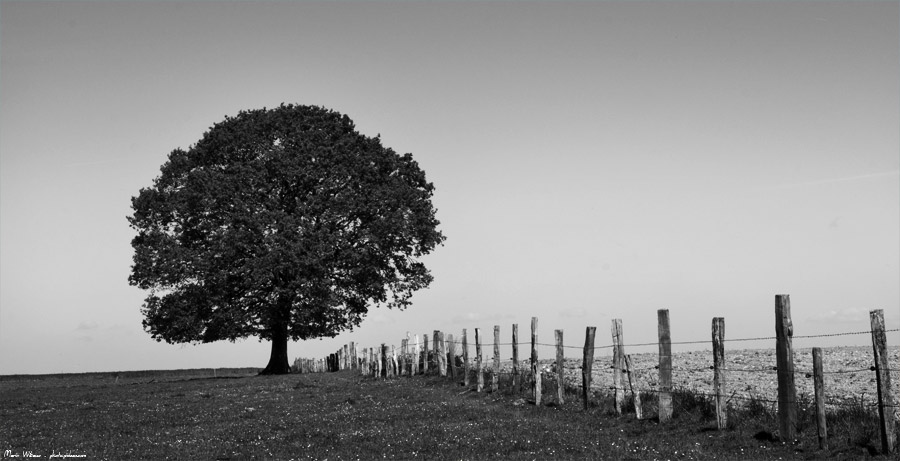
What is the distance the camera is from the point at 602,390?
2592 centimetres

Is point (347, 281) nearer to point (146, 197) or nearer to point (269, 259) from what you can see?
point (269, 259)

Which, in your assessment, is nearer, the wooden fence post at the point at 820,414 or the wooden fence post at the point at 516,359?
the wooden fence post at the point at 820,414

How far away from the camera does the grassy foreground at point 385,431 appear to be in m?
16.7

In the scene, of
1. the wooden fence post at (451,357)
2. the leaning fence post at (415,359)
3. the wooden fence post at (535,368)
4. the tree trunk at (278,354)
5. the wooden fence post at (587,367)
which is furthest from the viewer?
the tree trunk at (278,354)

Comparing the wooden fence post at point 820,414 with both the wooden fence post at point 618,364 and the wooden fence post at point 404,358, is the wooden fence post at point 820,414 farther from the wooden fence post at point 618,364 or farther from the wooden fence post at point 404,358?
the wooden fence post at point 404,358

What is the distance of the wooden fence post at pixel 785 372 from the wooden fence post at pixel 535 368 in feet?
29.6

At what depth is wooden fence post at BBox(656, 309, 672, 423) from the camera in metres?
20.0

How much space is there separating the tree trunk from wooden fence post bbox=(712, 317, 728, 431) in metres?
36.2

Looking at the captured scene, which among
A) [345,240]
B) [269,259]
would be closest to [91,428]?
[269,259]

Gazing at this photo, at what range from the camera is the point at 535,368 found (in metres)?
25.7

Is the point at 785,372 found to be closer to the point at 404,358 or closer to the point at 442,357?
the point at 442,357

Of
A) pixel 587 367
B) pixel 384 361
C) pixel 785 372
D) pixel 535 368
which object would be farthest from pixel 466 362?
pixel 785 372

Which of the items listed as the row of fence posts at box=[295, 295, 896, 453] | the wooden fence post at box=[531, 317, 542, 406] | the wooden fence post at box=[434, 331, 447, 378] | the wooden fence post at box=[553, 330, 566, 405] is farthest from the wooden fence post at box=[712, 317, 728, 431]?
A: the wooden fence post at box=[434, 331, 447, 378]

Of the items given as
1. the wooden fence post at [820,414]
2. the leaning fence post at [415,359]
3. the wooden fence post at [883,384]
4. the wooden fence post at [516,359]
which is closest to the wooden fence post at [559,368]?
the wooden fence post at [516,359]
